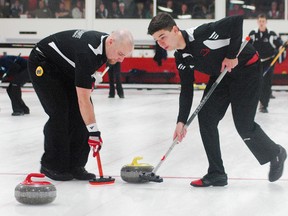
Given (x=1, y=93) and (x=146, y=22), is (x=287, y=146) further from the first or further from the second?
(x=146, y=22)

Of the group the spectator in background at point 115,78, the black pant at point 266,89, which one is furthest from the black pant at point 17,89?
the spectator in background at point 115,78

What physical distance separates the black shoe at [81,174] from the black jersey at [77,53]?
63 centimetres

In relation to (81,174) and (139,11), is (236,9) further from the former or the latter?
(81,174)

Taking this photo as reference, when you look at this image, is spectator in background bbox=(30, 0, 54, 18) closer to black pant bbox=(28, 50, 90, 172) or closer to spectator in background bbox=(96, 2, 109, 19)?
spectator in background bbox=(96, 2, 109, 19)

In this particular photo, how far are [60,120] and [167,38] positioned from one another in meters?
0.99

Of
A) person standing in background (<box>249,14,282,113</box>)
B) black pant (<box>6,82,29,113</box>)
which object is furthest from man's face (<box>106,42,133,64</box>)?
person standing in background (<box>249,14,282,113</box>)

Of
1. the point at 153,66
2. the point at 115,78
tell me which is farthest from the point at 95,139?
the point at 153,66

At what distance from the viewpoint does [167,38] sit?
4.14 meters

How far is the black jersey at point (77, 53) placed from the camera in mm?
4230

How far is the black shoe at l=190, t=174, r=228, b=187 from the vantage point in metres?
4.52

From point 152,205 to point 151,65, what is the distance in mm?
14564

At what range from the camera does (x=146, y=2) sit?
19828 millimetres

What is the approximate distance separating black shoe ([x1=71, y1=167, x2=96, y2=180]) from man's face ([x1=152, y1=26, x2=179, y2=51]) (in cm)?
110

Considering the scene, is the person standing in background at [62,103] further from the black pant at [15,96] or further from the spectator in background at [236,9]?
the spectator in background at [236,9]
